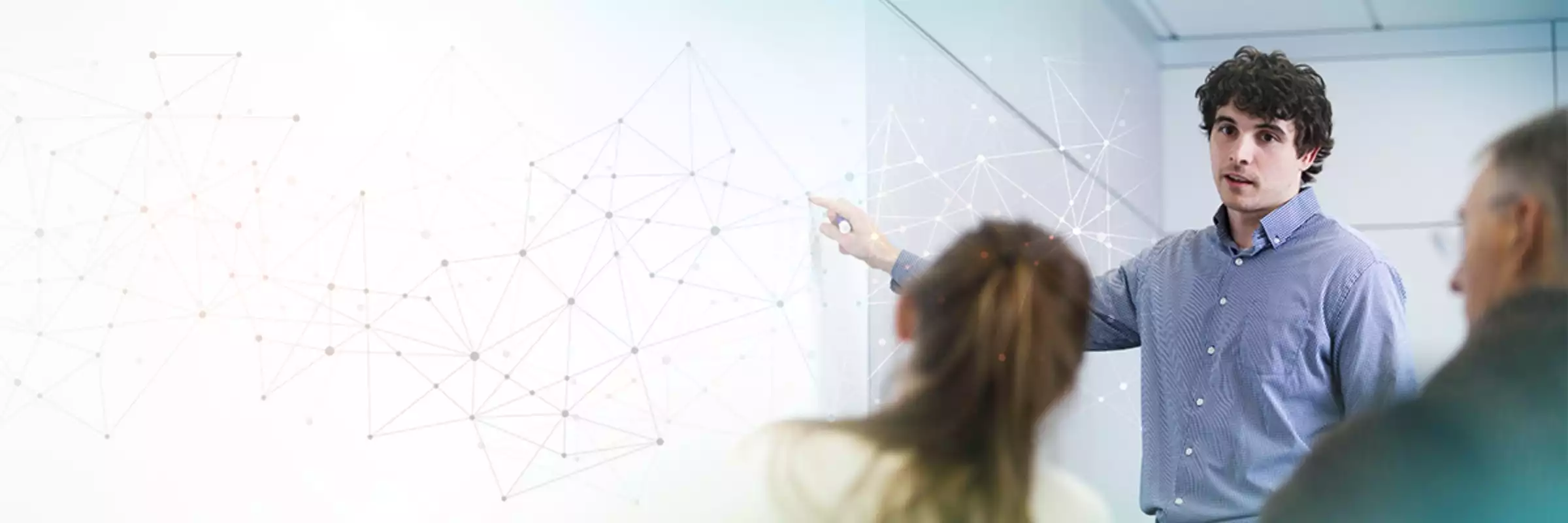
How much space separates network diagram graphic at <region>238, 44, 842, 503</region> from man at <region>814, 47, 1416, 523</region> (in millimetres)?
556

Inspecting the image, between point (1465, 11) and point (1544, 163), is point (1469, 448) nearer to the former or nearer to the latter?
point (1544, 163)

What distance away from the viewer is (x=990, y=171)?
249 cm

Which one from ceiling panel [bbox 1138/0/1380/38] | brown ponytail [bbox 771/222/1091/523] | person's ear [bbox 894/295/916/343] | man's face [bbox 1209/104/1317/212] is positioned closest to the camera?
brown ponytail [bbox 771/222/1091/523]

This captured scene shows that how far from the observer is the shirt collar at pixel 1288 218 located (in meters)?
2.10

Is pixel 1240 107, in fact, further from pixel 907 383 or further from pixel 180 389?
pixel 180 389

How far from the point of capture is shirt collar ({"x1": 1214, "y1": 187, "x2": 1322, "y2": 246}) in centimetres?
210

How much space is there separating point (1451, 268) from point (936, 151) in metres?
0.85

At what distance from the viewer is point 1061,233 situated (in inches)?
97.7

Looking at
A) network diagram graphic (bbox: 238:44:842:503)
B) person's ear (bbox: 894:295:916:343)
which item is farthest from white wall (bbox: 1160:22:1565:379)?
person's ear (bbox: 894:295:916:343)

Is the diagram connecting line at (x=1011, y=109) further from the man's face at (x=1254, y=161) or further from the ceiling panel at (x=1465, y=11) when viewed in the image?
the ceiling panel at (x=1465, y=11)

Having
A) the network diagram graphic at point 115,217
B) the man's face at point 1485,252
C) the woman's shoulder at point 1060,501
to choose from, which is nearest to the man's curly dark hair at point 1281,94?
the woman's shoulder at point 1060,501

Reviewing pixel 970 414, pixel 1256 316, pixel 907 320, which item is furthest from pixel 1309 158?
pixel 970 414

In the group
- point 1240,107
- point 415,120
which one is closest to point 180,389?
point 415,120

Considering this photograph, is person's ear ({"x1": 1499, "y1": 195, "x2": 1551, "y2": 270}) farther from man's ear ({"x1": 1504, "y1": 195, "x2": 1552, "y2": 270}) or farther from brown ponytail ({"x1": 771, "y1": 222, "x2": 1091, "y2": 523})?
brown ponytail ({"x1": 771, "y1": 222, "x2": 1091, "y2": 523})
